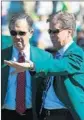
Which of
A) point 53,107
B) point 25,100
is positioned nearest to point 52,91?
point 53,107

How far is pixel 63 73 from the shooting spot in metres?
2.60

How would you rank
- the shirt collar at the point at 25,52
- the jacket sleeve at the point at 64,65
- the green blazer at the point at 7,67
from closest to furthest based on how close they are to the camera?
1. the jacket sleeve at the point at 64,65
2. the green blazer at the point at 7,67
3. the shirt collar at the point at 25,52

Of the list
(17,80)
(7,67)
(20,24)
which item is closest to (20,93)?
(17,80)

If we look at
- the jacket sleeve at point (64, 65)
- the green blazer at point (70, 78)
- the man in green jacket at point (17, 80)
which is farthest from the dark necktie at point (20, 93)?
the jacket sleeve at point (64, 65)

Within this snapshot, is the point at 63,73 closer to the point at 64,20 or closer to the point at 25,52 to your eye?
the point at 64,20

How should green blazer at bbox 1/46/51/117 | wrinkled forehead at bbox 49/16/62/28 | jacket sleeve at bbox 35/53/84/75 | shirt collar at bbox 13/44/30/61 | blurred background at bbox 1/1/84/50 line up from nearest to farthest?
jacket sleeve at bbox 35/53/84/75
wrinkled forehead at bbox 49/16/62/28
green blazer at bbox 1/46/51/117
shirt collar at bbox 13/44/30/61
blurred background at bbox 1/1/84/50

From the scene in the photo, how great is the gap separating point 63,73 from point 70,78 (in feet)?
0.34

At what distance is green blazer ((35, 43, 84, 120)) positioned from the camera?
8.38 feet

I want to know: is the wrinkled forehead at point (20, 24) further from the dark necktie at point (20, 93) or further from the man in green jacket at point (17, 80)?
the dark necktie at point (20, 93)

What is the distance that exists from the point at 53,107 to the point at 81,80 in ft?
0.93

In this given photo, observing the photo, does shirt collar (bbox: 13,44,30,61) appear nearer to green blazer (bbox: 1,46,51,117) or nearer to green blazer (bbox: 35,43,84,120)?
green blazer (bbox: 1,46,51,117)

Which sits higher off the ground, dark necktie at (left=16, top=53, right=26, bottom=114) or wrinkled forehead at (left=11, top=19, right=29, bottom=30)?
wrinkled forehead at (left=11, top=19, right=29, bottom=30)

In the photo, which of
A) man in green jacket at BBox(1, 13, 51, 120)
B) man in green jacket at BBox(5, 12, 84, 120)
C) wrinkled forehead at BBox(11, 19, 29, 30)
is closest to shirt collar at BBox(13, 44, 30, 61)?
man in green jacket at BBox(1, 13, 51, 120)

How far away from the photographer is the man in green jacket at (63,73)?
8.36 ft
